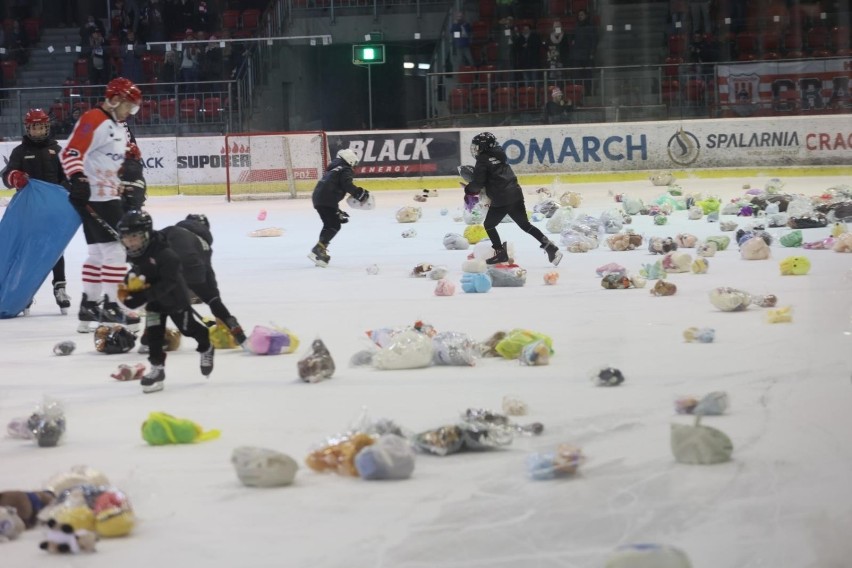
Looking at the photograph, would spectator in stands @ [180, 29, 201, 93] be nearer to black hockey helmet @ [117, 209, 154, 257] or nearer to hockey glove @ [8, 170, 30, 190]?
hockey glove @ [8, 170, 30, 190]

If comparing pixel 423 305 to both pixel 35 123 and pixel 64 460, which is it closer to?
pixel 35 123

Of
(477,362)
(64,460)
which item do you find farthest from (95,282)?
(64,460)

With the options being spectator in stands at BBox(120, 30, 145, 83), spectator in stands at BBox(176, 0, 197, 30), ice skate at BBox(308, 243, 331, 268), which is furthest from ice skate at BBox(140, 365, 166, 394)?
spectator in stands at BBox(176, 0, 197, 30)

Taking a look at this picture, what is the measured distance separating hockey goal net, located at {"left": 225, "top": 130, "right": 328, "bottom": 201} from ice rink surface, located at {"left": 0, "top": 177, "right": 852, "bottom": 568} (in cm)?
1066

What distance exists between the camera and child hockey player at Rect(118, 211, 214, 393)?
5590 millimetres

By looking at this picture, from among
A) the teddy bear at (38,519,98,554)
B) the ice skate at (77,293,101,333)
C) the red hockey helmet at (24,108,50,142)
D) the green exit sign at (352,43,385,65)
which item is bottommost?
the teddy bear at (38,519,98,554)

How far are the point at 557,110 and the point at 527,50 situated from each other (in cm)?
206

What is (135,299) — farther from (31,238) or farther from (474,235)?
(474,235)

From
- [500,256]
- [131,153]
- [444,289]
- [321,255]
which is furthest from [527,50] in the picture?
[131,153]

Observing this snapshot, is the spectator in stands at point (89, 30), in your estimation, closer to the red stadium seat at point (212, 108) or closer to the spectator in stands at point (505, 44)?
the red stadium seat at point (212, 108)

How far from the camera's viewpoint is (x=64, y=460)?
466 centimetres

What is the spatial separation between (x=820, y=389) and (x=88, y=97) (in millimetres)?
19069

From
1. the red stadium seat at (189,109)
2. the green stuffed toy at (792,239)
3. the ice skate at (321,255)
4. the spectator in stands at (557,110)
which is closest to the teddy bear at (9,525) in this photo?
the ice skate at (321,255)

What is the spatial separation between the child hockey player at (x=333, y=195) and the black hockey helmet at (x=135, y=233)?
18.0 feet
